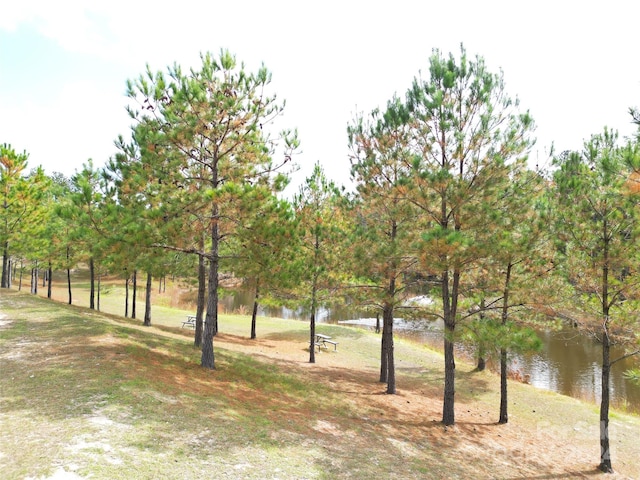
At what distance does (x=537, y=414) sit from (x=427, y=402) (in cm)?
387

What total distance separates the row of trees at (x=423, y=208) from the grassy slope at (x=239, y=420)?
1501mm

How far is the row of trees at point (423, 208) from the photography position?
9.83 meters

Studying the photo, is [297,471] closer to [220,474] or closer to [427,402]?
[220,474]

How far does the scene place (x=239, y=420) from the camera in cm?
847

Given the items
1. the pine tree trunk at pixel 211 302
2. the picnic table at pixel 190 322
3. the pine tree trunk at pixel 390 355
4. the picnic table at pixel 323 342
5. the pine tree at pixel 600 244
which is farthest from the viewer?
the picnic table at pixel 190 322

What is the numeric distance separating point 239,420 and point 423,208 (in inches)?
271

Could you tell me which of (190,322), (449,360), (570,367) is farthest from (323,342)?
(570,367)

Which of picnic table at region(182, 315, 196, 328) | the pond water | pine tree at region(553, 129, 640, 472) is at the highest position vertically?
pine tree at region(553, 129, 640, 472)

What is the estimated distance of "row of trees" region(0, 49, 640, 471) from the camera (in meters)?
9.83

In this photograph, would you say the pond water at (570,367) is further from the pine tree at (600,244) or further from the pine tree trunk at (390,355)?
the pine tree at (600,244)

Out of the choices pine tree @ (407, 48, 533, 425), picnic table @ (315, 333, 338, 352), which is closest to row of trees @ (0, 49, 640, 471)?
pine tree @ (407, 48, 533, 425)

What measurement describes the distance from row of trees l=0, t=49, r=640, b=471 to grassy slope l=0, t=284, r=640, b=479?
59.1 inches

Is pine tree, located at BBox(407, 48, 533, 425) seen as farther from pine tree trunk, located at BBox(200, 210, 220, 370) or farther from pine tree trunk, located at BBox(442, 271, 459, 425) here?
pine tree trunk, located at BBox(200, 210, 220, 370)

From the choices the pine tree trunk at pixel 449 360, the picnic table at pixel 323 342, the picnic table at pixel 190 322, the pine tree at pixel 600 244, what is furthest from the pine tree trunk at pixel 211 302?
the picnic table at pixel 190 322
